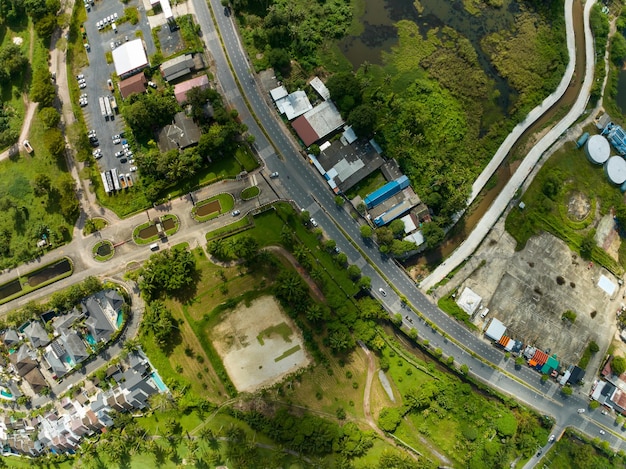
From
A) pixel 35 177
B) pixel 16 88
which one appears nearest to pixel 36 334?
pixel 35 177

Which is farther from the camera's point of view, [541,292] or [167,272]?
[541,292]

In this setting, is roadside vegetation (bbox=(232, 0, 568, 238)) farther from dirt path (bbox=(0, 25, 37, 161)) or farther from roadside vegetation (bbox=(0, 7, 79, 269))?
dirt path (bbox=(0, 25, 37, 161))

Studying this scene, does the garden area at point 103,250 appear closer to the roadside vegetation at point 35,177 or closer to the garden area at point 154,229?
the garden area at point 154,229

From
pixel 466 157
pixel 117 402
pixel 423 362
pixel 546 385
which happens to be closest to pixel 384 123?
pixel 466 157

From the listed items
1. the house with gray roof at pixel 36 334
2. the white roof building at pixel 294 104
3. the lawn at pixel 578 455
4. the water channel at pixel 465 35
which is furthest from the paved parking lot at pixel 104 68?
the lawn at pixel 578 455

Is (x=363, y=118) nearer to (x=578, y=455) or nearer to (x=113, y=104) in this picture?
(x=113, y=104)
